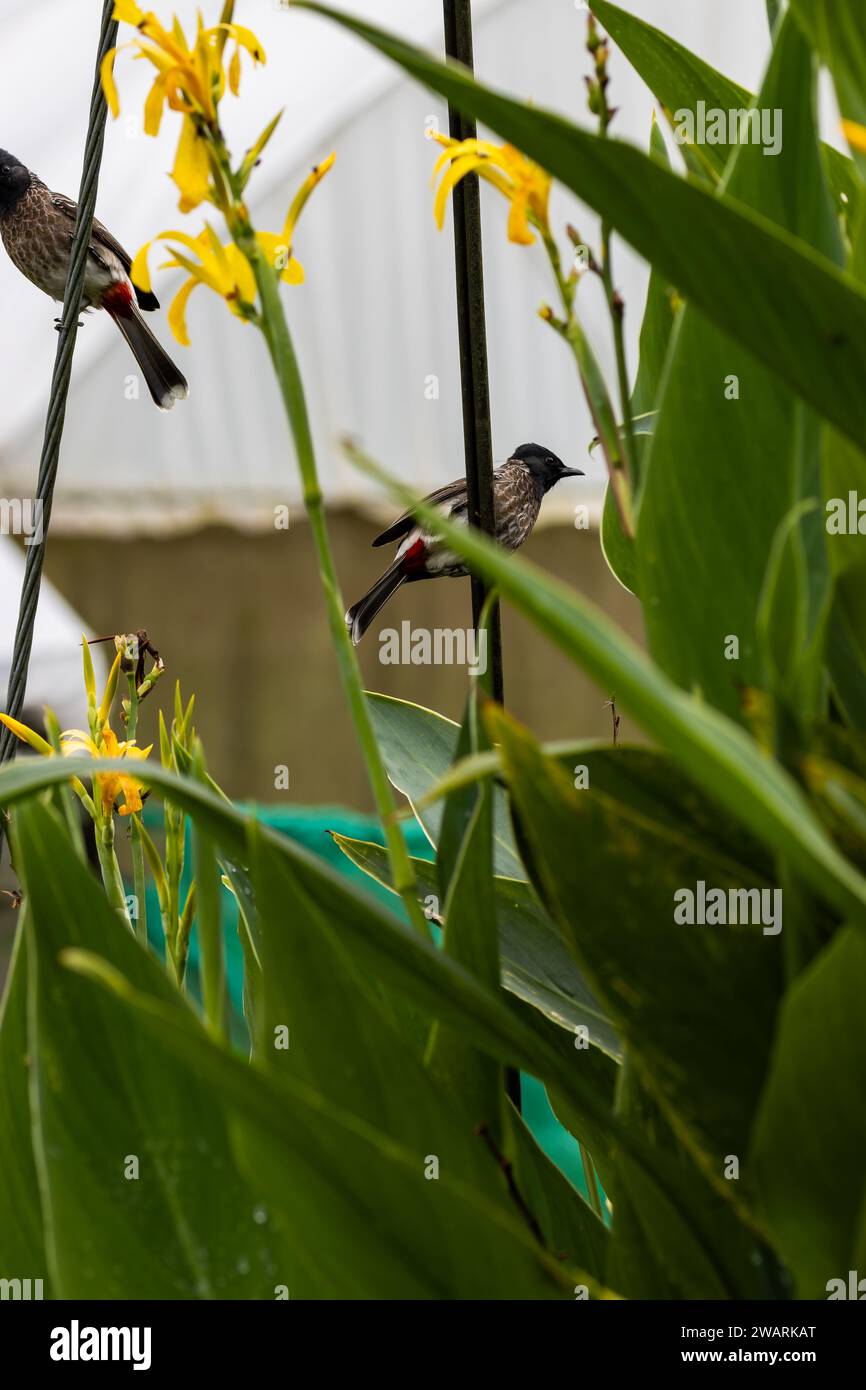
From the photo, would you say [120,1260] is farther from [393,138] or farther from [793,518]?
[393,138]

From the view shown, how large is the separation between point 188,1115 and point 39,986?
0.10 feet

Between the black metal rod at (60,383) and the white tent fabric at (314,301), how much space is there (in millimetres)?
2510

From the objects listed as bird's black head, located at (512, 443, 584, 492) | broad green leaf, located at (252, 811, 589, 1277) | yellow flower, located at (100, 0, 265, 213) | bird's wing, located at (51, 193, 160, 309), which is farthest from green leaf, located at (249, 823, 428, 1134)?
bird's wing, located at (51, 193, 160, 309)

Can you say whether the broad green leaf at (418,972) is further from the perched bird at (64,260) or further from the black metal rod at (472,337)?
the perched bird at (64,260)

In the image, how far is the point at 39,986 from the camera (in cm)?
21

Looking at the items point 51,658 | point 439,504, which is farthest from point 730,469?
point 51,658

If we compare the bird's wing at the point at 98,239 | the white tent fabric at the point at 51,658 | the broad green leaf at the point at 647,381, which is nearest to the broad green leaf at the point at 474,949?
the broad green leaf at the point at 647,381

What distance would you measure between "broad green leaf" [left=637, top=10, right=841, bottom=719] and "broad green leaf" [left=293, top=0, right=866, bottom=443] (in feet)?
0.10

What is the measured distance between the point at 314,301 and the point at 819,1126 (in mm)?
3026

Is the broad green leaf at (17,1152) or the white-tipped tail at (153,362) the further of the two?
the white-tipped tail at (153,362)

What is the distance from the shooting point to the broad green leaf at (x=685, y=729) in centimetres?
14

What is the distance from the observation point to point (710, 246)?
170mm

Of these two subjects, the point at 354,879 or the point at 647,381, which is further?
the point at 354,879

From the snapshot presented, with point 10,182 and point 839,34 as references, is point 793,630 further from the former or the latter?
point 10,182
